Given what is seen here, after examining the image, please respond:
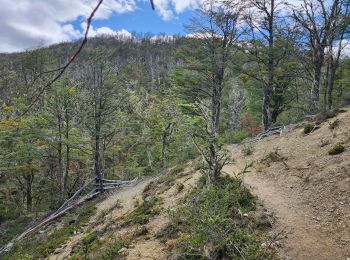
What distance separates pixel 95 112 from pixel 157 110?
490 inches

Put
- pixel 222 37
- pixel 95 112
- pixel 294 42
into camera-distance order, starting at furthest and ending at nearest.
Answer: pixel 222 37, pixel 294 42, pixel 95 112

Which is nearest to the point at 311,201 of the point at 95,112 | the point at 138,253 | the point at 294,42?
the point at 138,253

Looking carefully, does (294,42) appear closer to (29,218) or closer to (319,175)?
(319,175)

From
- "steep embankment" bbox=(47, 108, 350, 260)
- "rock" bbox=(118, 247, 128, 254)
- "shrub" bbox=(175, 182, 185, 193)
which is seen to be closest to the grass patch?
"steep embankment" bbox=(47, 108, 350, 260)

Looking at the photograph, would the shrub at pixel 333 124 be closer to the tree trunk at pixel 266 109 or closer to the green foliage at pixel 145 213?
the green foliage at pixel 145 213

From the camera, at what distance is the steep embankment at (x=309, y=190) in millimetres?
6031

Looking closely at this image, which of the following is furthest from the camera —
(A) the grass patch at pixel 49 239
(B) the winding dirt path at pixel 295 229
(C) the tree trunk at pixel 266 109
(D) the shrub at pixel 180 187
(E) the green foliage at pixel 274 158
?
(C) the tree trunk at pixel 266 109

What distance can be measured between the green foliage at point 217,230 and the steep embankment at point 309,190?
1.71 feet

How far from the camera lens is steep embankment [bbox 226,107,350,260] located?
19.8ft

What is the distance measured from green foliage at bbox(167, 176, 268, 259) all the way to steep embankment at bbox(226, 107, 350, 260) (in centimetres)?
52

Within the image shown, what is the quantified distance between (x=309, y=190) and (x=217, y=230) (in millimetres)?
3078

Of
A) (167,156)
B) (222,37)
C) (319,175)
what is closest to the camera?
(319,175)

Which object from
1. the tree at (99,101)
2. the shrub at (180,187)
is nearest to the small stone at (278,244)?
the shrub at (180,187)

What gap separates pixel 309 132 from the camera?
12.8 metres
